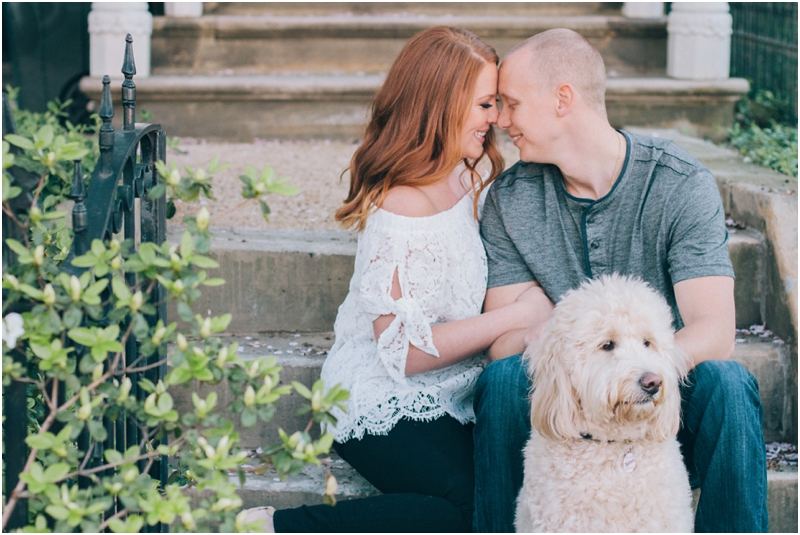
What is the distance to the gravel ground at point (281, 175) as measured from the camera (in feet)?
12.0

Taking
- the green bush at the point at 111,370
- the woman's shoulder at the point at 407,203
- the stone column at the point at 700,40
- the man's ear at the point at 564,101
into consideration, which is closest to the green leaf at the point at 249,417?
the green bush at the point at 111,370

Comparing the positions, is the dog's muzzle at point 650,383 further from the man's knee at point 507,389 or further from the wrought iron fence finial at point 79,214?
the wrought iron fence finial at point 79,214

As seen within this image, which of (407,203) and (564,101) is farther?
(564,101)

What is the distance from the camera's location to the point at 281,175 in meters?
4.25

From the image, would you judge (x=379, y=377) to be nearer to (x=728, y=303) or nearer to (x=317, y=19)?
(x=728, y=303)

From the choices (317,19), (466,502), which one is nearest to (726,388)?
(466,502)

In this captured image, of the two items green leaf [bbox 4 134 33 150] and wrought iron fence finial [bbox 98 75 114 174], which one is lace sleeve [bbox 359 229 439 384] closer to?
wrought iron fence finial [bbox 98 75 114 174]

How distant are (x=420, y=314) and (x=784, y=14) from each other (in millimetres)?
4380

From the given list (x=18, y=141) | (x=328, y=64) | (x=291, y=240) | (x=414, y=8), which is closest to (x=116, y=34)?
(x=328, y=64)

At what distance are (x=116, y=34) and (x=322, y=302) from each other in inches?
117

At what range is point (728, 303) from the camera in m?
2.43

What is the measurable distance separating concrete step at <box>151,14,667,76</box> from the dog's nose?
151 inches

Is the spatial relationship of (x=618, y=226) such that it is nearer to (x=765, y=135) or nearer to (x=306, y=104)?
(x=765, y=135)

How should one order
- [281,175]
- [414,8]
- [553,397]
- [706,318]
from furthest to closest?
[414,8], [281,175], [706,318], [553,397]
